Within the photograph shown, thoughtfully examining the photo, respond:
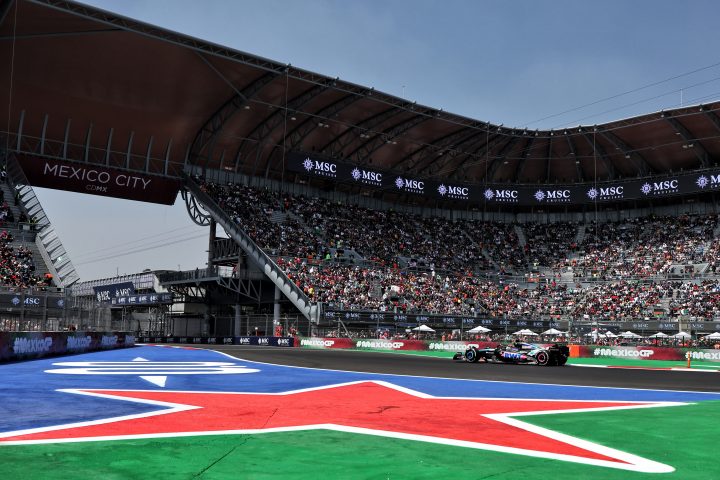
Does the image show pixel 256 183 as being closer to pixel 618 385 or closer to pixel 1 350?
pixel 1 350

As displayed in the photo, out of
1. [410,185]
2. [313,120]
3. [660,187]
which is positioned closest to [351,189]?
[410,185]

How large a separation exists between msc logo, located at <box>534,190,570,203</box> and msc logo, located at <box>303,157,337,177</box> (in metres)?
Answer: 23.3

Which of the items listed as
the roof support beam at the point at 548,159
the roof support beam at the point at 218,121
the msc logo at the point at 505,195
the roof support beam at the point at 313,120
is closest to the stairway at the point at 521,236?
the msc logo at the point at 505,195

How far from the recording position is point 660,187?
6075cm

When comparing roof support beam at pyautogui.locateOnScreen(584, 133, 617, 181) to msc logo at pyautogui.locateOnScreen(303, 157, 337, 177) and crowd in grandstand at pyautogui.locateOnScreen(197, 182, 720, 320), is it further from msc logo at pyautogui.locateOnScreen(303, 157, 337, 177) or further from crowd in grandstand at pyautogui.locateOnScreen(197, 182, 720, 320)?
msc logo at pyautogui.locateOnScreen(303, 157, 337, 177)

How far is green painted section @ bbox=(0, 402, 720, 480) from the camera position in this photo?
510 cm

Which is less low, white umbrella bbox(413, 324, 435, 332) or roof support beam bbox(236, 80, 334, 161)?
roof support beam bbox(236, 80, 334, 161)

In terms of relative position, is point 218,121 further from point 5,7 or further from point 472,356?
point 472,356

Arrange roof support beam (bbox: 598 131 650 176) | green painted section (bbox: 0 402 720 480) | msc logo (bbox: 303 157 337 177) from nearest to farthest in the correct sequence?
green painted section (bbox: 0 402 720 480)
msc logo (bbox: 303 157 337 177)
roof support beam (bbox: 598 131 650 176)

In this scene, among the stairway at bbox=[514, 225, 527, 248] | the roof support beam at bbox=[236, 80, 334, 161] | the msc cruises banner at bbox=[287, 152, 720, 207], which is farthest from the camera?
the stairway at bbox=[514, 225, 527, 248]

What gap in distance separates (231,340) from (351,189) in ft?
72.9

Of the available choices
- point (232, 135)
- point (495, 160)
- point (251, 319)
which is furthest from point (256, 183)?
point (495, 160)

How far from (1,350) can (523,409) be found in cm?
1673

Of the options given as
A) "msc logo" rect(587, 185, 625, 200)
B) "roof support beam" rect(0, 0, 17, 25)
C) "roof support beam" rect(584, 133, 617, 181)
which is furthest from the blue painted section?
"msc logo" rect(587, 185, 625, 200)
